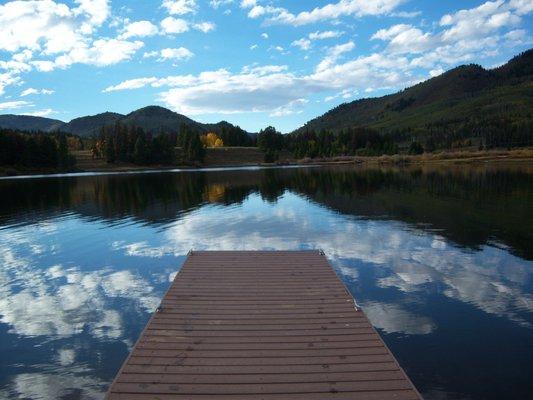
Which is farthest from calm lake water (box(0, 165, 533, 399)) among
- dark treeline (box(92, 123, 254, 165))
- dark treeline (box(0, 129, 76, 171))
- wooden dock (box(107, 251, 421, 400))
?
dark treeline (box(92, 123, 254, 165))

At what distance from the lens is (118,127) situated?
169250mm

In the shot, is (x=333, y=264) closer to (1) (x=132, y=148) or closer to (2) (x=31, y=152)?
(2) (x=31, y=152)

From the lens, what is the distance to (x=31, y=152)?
128 metres

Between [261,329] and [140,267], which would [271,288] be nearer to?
[261,329]

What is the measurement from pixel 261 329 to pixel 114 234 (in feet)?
69.8

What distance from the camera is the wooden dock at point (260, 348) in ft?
27.4

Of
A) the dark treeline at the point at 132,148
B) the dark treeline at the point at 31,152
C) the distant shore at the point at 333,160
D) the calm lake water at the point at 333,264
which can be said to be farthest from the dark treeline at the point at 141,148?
the calm lake water at the point at 333,264

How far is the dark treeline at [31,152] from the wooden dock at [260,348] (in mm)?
126241

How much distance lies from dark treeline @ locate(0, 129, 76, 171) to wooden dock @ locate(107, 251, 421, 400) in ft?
414

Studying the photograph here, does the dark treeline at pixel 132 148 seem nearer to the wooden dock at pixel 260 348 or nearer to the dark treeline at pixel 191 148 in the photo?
the dark treeline at pixel 191 148

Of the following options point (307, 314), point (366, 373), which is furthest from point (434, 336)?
point (366, 373)

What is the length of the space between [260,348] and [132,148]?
6564 inches

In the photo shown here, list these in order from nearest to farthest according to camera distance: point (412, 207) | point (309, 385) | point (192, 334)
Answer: point (309, 385) < point (192, 334) < point (412, 207)

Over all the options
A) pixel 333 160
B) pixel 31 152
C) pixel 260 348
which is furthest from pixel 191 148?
pixel 260 348
